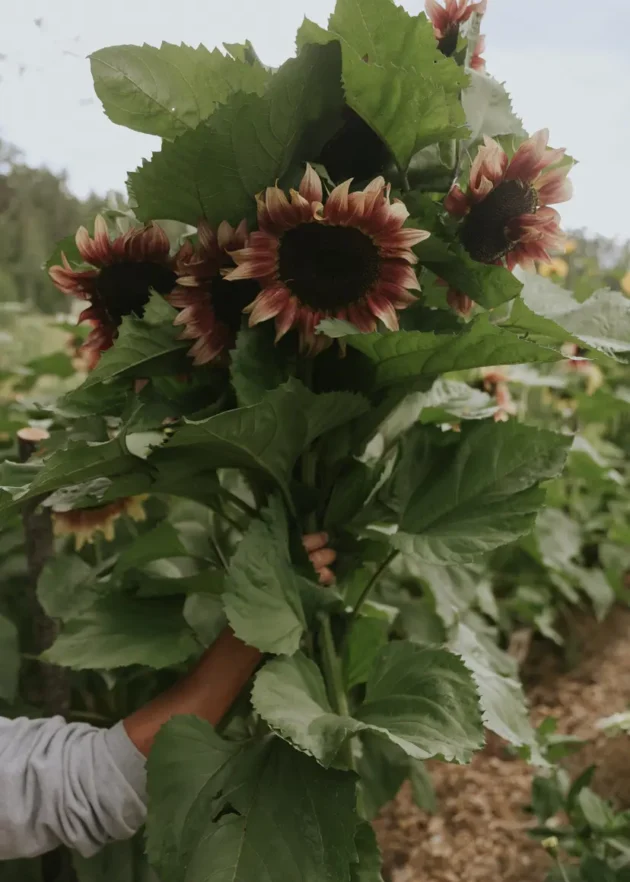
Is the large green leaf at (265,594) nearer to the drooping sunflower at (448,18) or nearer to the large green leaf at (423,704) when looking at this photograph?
the large green leaf at (423,704)

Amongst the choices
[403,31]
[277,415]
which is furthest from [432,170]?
[277,415]

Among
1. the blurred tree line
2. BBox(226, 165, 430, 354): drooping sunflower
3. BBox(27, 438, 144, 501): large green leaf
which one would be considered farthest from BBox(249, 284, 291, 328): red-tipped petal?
the blurred tree line

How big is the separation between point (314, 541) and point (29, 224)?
1.38 meters

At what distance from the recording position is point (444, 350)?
0.44 metres

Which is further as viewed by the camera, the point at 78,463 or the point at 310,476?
the point at 310,476

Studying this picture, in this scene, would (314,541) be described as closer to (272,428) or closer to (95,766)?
(272,428)

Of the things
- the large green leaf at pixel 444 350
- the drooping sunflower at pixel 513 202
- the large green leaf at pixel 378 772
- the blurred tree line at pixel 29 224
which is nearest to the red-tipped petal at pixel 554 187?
the drooping sunflower at pixel 513 202

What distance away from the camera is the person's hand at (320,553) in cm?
53

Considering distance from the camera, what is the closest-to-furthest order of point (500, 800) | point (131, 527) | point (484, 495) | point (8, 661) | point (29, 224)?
point (484, 495), point (8, 661), point (131, 527), point (500, 800), point (29, 224)

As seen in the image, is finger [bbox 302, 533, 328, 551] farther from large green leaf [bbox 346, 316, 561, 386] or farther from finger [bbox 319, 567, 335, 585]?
large green leaf [bbox 346, 316, 561, 386]

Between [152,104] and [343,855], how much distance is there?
1.58 ft

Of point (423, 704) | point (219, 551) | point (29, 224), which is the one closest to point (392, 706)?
point (423, 704)

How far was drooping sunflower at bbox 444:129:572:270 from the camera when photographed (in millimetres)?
443

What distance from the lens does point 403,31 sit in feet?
1.41
